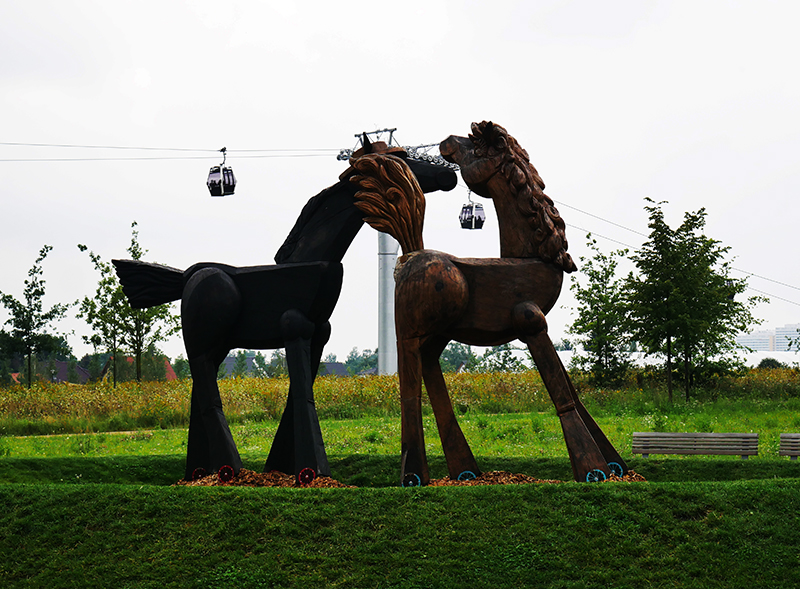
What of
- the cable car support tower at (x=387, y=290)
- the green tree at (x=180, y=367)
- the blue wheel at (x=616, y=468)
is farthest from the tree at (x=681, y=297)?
the green tree at (x=180, y=367)

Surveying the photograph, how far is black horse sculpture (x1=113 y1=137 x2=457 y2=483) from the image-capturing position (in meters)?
6.97

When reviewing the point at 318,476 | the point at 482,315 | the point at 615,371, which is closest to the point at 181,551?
the point at 318,476

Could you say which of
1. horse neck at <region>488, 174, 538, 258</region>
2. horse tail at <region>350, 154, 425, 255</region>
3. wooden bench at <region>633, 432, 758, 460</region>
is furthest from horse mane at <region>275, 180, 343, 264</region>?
wooden bench at <region>633, 432, 758, 460</region>

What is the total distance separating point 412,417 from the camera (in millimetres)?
6477

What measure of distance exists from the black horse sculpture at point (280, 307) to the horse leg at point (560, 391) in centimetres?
158

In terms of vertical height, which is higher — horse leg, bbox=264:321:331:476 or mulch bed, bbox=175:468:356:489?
horse leg, bbox=264:321:331:476

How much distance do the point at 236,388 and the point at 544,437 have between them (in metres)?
8.28

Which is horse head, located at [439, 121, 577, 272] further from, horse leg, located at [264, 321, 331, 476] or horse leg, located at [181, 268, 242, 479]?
horse leg, located at [181, 268, 242, 479]

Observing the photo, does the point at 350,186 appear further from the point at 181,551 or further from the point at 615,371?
the point at 615,371

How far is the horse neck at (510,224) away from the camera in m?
6.61

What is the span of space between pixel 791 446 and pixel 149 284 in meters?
7.08

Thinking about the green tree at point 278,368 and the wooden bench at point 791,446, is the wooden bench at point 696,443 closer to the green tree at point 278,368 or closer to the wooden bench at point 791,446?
the wooden bench at point 791,446

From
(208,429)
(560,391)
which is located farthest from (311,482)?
(560,391)

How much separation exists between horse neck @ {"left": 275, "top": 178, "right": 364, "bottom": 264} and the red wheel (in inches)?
76.9
